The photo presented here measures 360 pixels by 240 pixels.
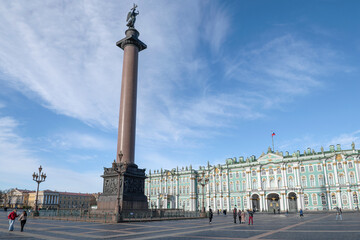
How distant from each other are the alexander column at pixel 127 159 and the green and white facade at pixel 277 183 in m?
22.1

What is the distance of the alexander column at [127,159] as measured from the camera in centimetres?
3045

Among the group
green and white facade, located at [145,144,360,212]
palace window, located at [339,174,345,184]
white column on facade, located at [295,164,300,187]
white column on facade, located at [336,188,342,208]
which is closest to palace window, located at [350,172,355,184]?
green and white facade, located at [145,144,360,212]

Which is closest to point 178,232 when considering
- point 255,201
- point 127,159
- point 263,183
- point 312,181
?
point 127,159

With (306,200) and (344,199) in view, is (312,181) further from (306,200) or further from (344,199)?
(344,199)

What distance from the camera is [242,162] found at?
7962 cm

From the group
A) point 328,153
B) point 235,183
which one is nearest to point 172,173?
point 235,183

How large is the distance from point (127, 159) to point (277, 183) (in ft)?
168

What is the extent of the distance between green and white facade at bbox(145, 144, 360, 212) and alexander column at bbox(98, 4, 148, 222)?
22.1 metres

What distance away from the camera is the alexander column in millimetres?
30453

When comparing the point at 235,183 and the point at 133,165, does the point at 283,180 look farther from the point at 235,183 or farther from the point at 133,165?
the point at 133,165

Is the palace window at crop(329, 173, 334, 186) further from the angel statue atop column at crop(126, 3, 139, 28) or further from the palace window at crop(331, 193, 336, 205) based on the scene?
the angel statue atop column at crop(126, 3, 139, 28)

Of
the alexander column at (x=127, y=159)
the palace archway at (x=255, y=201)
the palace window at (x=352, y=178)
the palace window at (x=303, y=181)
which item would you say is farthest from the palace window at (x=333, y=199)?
the alexander column at (x=127, y=159)

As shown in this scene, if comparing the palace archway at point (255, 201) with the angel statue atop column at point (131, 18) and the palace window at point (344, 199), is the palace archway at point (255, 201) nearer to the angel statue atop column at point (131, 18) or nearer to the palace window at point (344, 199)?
the palace window at point (344, 199)

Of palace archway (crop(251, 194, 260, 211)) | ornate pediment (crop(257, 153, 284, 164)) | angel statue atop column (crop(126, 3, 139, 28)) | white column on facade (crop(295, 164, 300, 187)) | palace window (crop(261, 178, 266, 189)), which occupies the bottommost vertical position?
palace archway (crop(251, 194, 260, 211))
